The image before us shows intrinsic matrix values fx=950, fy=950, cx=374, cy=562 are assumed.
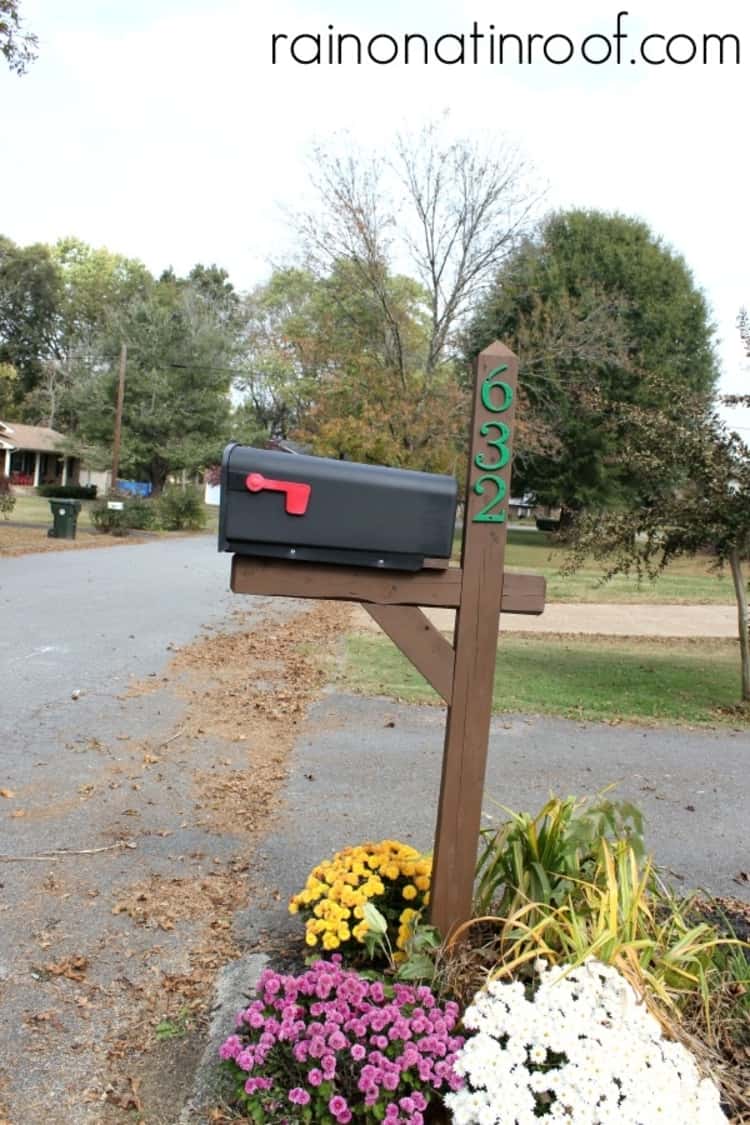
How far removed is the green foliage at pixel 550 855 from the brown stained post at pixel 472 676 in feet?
0.59

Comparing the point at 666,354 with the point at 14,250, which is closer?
the point at 666,354

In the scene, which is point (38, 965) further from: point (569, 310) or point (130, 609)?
point (569, 310)

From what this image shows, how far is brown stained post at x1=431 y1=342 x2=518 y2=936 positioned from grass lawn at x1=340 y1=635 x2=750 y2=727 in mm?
5256

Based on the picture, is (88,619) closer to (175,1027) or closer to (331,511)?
(175,1027)

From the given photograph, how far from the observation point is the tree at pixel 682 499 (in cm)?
846

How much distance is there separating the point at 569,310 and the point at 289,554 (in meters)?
28.2

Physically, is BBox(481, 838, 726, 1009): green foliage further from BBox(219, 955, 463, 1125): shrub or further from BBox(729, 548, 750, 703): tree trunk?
BBox(729, 548, 750, 703): tree trunk

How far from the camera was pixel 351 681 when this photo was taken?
8.95 m

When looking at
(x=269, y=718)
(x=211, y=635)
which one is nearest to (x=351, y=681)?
(x=269, y=718)

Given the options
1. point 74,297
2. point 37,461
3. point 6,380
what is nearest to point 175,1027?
Answer: point 6,380

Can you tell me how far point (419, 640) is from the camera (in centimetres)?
284

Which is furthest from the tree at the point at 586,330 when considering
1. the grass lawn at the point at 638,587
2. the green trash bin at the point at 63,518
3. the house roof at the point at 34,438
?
the house roof at the point at 34,438

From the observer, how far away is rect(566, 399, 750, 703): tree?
846 centimetres

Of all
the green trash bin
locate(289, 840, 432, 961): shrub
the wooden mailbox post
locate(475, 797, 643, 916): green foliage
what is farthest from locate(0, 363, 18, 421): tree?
locate(475, 797, 643, 916): green foliage
